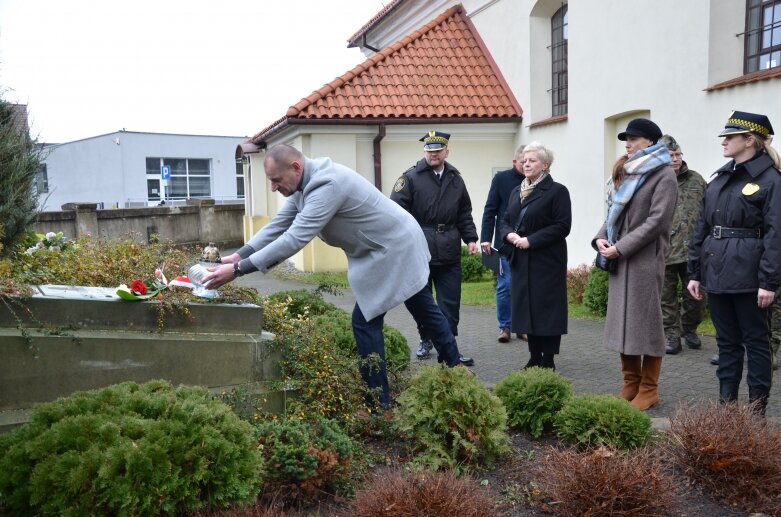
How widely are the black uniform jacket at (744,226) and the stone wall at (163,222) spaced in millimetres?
19443

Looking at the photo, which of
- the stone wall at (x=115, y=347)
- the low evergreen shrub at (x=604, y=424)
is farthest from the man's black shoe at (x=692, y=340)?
the stone wall at (x=115, y=347)

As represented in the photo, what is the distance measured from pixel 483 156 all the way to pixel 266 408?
11917mm

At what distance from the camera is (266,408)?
432 centimetres

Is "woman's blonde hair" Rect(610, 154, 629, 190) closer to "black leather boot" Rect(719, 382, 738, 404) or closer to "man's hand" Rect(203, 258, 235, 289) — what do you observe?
"black leather boot" Rect(719, 382, 738, 404)

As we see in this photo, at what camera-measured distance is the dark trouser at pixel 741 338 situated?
4.59 m

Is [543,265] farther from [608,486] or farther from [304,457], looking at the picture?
[304,457]

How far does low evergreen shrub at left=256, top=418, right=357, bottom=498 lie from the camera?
11.5ft

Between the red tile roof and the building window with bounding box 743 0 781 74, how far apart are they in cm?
604

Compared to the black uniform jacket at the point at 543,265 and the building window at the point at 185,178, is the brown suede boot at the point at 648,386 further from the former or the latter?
the building window at the point at 185,178

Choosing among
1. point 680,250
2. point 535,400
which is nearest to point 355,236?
point 535,400

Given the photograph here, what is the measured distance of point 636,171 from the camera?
498 centimetres

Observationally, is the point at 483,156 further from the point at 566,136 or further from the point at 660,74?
the point at 660,74

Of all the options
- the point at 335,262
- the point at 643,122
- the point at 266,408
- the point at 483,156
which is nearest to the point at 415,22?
the point at 483,156

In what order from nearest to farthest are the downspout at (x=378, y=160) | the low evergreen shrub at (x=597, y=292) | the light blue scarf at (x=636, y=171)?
the light blue scarf at (x=636, y=171) < the low evergreen shrub at (x=597, y=292) < the downspout at (x=378, y=160)
